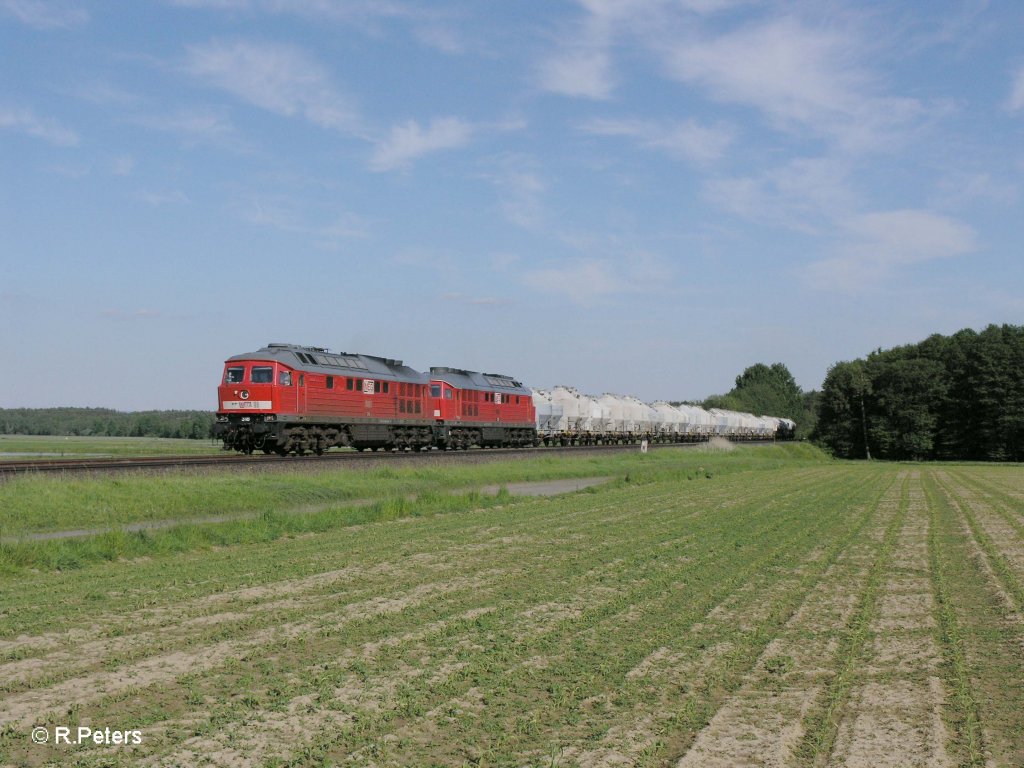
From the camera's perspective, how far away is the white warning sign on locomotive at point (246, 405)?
37.9 metres

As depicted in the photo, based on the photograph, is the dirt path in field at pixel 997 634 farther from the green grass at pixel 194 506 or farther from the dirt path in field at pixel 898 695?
the green grass at pixel 194 506

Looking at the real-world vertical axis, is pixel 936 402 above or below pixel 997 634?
above

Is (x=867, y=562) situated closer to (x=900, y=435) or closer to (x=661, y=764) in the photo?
(x=661, y=764)

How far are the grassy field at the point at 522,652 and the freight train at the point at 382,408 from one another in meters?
20.3

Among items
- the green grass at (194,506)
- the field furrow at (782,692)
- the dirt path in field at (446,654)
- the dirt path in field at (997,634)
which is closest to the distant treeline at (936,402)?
the green grass at (194,506)

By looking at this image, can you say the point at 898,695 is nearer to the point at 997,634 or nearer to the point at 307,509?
the point at 997,634

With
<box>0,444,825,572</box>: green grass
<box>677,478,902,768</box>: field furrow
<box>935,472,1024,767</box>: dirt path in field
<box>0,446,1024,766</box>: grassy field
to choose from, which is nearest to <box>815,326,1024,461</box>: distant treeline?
<box>0,444,825,572</box>: green grass

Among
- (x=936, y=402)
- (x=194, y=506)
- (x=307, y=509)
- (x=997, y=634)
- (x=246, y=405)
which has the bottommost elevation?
(x=997, y=634)

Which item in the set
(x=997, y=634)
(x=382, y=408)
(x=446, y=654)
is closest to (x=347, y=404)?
(x=382, y=408)

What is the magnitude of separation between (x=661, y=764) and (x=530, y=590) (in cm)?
649

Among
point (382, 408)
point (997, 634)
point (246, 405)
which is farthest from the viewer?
point (382, 408)

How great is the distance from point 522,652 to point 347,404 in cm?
3557

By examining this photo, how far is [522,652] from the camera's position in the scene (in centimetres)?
911

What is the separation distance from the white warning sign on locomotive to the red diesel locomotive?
42mm
